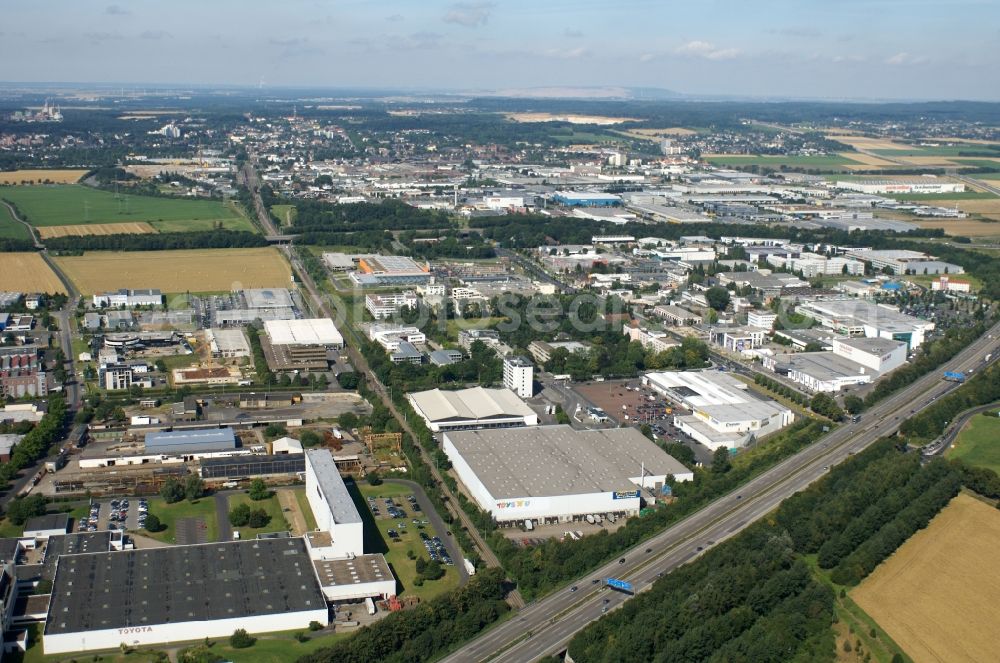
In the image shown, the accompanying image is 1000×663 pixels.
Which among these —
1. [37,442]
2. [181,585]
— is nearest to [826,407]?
[181,585]

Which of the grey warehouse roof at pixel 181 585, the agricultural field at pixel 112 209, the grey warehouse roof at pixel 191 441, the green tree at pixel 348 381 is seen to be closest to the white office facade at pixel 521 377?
the green tree at pixel 348 381

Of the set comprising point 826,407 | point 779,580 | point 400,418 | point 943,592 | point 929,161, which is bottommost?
point 400,418

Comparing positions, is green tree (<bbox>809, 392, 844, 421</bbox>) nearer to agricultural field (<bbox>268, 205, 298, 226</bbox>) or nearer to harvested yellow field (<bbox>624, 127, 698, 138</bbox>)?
agricultural field (<bbox>268, 205, 298, 226</bbox>)

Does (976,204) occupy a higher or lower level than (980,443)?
higher

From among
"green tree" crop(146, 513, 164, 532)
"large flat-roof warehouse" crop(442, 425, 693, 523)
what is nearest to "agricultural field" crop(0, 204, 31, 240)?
"large flat-roof warehouse" crop(442, 425, 693, 523)

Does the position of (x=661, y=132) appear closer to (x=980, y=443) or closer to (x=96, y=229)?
(x=96, y=229)

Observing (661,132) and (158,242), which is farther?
(661,132)
